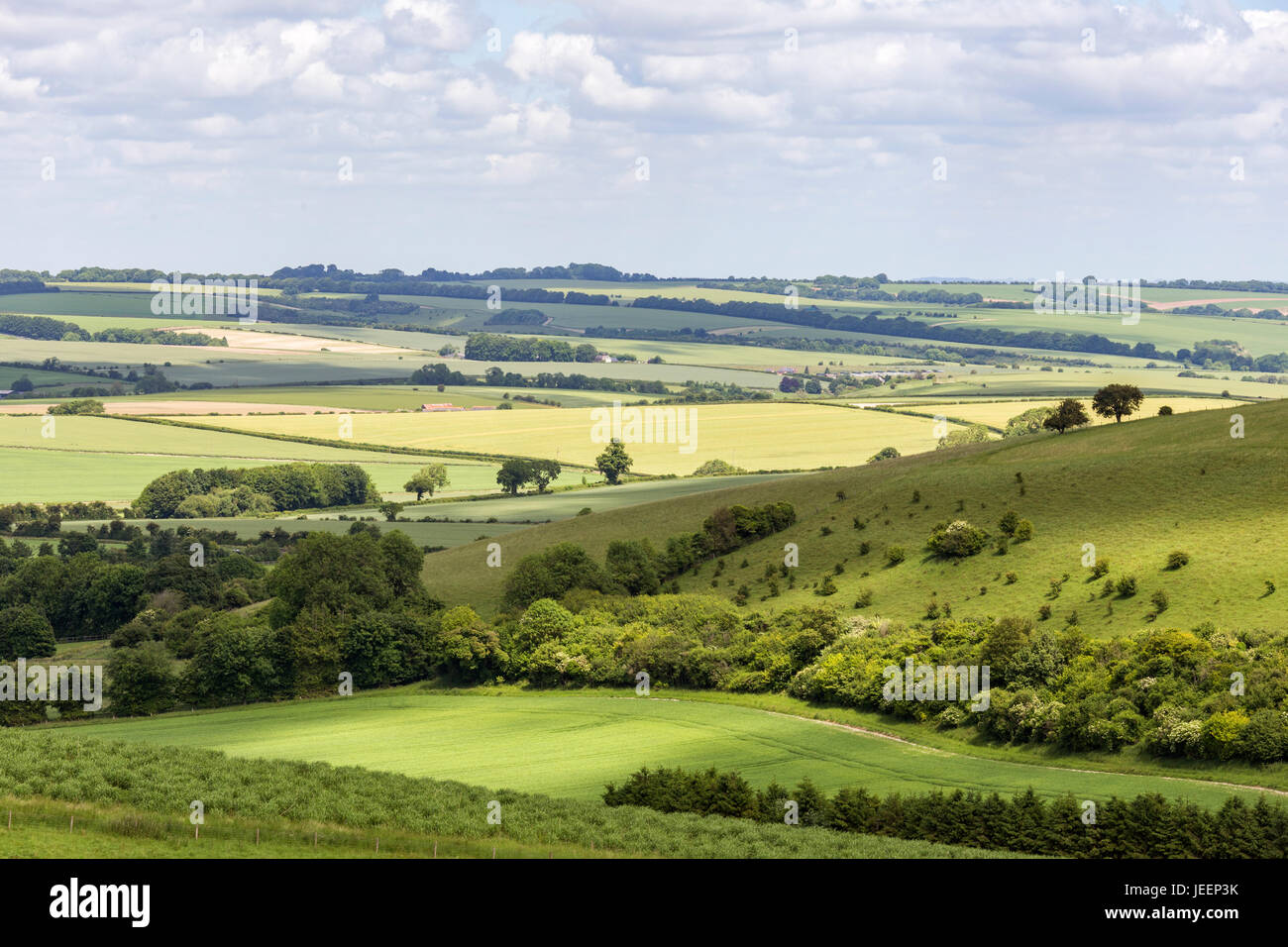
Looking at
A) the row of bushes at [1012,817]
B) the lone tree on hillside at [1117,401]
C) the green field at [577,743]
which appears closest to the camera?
the row of bushes at [1012,817]

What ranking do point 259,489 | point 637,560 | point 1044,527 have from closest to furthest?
1. point 1044,527
2. point 637,560
3. point 259,489

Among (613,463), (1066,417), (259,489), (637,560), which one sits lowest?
(637,560)

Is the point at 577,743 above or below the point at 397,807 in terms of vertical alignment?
below

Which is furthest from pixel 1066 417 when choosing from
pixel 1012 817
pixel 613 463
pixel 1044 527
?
pixel 1012 817

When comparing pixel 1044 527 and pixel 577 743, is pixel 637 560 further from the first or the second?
pixel 577 743

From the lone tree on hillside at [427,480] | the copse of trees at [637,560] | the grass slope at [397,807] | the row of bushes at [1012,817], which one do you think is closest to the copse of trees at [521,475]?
the lone tree on hillside at [427,480]

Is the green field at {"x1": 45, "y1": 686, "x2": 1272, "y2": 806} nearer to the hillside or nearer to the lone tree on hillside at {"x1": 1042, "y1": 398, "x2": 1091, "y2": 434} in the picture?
the hillside

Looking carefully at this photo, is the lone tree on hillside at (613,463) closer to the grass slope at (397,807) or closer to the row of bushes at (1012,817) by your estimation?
the grass slope at (397,807)
